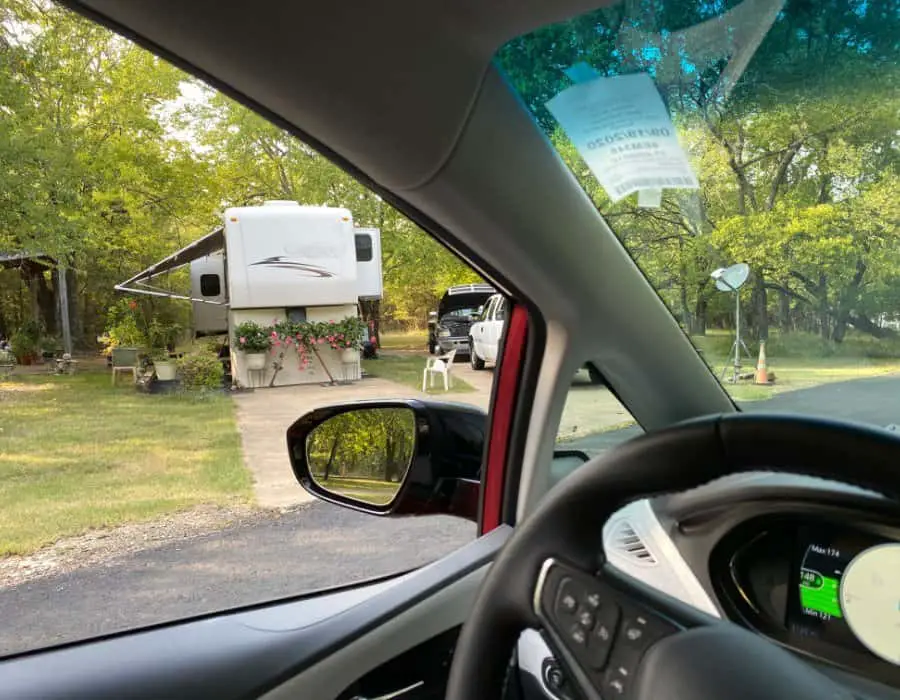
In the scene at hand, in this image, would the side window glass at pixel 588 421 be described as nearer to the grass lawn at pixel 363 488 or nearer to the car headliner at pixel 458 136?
the car headliner at pixel 458 136

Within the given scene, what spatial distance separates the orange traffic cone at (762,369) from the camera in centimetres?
132

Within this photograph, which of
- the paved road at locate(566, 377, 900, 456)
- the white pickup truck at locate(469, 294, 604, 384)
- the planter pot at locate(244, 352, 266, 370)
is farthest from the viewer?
the planter pot at locate(244, 352, 266, 370)

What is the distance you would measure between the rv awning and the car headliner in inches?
64.5

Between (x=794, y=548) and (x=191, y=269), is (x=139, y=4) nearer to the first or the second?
(x=794, y=548)

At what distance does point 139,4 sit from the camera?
91 cm

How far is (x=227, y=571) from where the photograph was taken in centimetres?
195

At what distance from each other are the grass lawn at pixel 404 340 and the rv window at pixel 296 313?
0.37m

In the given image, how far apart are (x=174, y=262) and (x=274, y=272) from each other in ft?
1.23

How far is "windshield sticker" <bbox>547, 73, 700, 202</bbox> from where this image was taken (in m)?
1.16

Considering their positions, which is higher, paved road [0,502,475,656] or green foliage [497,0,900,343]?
green foliage [497,0,900,343]

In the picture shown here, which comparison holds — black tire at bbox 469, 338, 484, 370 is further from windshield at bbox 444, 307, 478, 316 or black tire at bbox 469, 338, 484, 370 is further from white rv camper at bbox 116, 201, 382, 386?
white rv camper at bbox 116, 201, 382, 386

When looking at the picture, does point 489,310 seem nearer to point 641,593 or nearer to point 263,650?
point 263,650

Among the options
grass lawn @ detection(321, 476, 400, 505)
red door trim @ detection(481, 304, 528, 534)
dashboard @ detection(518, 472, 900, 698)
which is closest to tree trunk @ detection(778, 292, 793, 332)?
dashboard @ detection(518, 472, 900, 698)

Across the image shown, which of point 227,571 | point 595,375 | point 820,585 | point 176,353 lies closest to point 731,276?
point 595,375
